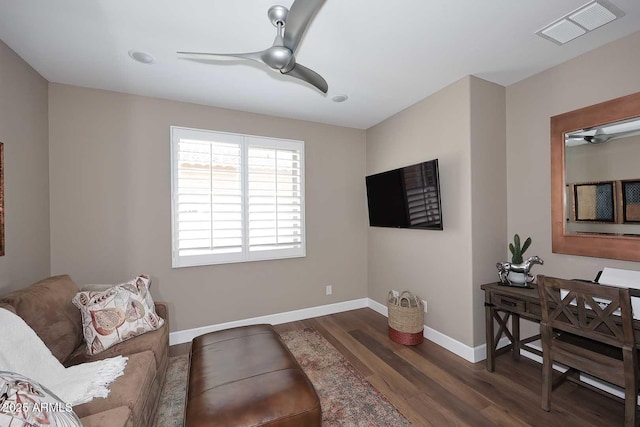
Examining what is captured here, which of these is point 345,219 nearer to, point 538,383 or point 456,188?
point 456,188

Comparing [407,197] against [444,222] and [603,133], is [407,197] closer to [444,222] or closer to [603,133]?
[444,222]

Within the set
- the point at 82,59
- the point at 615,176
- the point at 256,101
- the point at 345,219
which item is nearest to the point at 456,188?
the point at 615,176

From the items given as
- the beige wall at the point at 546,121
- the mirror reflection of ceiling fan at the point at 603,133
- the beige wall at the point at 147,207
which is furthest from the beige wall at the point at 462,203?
the beige wall at the point at 147,207

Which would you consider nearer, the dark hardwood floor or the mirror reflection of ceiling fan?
the dark hardwood floor

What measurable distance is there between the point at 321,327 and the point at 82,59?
3.47 meters

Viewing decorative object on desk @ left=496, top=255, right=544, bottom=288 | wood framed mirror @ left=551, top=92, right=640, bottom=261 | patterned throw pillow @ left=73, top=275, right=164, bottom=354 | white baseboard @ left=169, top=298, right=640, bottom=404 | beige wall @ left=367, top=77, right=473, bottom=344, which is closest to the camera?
patterned throw pillow @ left=73, top=275, right=164, bottom=354

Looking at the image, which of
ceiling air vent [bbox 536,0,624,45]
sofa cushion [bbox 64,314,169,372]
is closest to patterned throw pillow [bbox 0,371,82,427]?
sofa cushion [bbox 64,314,169,372]

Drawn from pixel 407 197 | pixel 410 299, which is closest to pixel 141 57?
pixel 407 197

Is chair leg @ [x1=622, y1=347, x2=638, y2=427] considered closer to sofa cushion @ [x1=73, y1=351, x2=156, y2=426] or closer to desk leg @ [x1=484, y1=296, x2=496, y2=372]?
desk leg @ [x1=484, y1=296, x2=496, y2=372]

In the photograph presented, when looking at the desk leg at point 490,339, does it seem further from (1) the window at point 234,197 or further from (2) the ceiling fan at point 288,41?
(2) the ceiling fan at point 288,41

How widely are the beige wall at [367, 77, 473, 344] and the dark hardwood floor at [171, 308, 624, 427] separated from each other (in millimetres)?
353

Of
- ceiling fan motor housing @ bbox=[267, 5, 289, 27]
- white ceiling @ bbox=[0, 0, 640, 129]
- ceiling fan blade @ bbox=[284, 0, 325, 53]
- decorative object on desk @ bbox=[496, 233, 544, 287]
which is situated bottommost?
decorative object on desk @ bbox=[496, 233, 544, 287]

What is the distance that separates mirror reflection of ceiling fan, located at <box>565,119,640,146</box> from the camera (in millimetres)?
1950

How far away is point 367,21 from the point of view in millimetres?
1805
